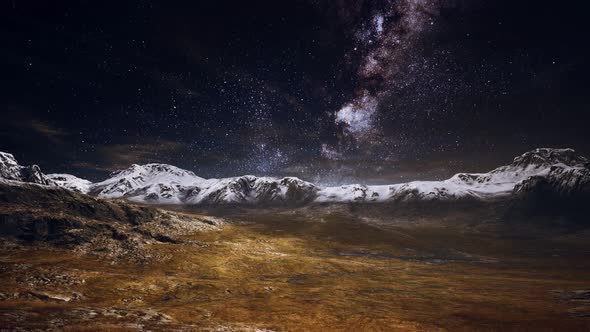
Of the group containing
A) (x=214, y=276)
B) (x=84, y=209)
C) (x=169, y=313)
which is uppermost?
(x=84, y=209)

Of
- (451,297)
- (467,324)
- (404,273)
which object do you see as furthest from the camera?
(404,273)

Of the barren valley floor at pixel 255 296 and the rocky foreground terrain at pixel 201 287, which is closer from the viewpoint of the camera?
the barren valley floor at pixel 255 296

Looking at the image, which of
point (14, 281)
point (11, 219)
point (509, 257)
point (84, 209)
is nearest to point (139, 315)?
point (14, 281)

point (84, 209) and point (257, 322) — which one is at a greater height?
point (84, 209)

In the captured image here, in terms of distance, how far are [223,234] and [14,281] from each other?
3849 inches

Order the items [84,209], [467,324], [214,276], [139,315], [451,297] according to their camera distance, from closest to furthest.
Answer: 1. [139,315]
2. [467,324]
3. [451,297]
4. [214,276]
5. [84,209]

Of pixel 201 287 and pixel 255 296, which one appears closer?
pixel 255 296

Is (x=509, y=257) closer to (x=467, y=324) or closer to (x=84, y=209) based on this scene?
(x=467, y=324)

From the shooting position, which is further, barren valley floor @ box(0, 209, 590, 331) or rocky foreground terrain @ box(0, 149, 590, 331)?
rocky foreground terrain @ box(0, 149, 590, 331)

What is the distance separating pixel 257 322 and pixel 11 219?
7678cm

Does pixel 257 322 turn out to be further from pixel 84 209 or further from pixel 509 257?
pixel 509 257

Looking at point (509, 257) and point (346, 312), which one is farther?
point (509, 257)

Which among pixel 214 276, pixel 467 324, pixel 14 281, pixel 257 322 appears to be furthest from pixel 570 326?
pixel 14 281

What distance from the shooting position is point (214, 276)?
220 ft
